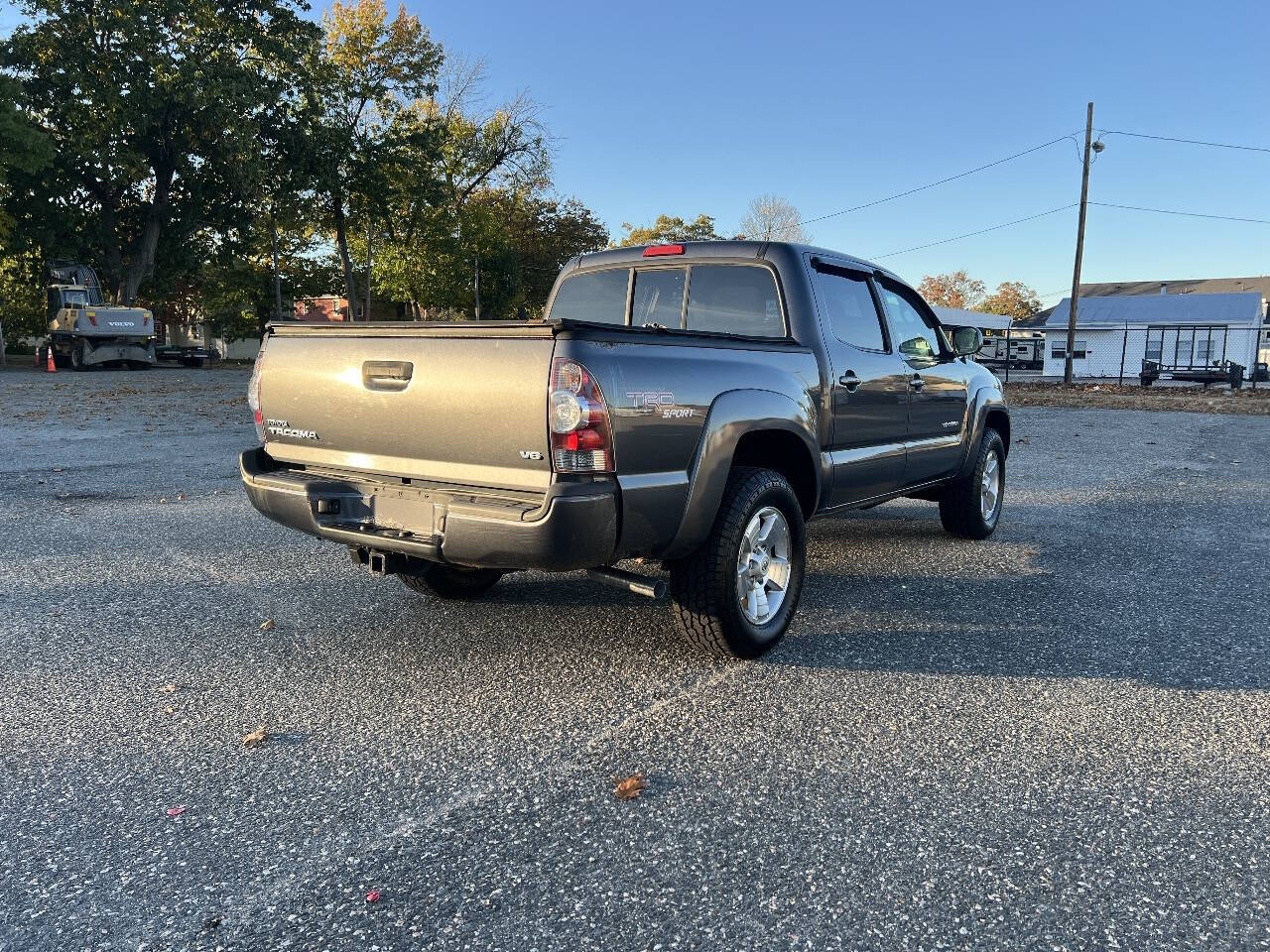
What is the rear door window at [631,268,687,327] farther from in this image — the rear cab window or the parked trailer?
the parked trailer

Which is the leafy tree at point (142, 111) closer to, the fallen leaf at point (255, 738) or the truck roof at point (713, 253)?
the truck roof at point (713, 253)

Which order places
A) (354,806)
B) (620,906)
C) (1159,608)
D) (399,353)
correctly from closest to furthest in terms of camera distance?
1. (620,906)
2. (354,806)
3. (399,353)
4. (1159,608)

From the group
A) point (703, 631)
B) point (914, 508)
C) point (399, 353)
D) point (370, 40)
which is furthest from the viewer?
point (370, 40)

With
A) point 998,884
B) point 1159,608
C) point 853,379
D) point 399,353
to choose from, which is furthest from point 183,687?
point 1159,608

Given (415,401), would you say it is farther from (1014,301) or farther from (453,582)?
(1014,301)

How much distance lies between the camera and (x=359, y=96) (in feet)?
134

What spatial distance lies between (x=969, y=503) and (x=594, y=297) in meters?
3.13

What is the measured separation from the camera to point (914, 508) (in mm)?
8211

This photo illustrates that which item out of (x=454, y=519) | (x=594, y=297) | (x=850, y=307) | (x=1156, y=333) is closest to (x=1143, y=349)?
(x=1156, y=333)

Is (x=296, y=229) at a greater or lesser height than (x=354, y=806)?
greater

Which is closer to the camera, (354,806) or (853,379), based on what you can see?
(354,806)

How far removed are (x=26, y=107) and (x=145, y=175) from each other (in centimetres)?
430

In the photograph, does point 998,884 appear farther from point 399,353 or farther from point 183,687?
point 183,687

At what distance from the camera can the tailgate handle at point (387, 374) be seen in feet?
12.3
